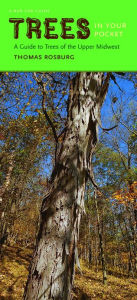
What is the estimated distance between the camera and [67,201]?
1418mm

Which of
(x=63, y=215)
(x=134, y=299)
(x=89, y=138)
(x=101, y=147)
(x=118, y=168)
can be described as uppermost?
(x=101, y=147)

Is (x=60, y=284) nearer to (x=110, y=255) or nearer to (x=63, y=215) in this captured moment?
(x=63, y=215)

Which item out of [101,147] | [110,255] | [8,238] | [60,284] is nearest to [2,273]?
[8,238]

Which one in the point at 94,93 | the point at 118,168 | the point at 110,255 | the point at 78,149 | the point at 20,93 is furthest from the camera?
the point at 110,255

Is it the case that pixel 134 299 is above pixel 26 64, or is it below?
below

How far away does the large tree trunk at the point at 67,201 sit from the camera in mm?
1229

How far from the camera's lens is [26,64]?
180 cm

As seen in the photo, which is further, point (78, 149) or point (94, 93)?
point (94, 93)

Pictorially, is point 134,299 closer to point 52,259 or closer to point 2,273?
point 2,273

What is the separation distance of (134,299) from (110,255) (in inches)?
799

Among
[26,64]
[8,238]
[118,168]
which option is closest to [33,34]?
[26,64]

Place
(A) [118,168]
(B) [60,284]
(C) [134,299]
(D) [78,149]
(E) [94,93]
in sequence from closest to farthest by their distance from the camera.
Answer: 1. (B) [60,284]
2. (D) [78,149]
3. (E) [94,93]
4. (C) [134,299]
5. (A) [118,168]

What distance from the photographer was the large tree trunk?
1.23m

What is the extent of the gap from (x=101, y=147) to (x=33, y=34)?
13.1 meters
